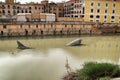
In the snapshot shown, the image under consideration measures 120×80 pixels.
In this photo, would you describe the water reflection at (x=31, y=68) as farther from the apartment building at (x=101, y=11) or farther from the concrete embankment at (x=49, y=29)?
the apartment building at (x=101, y=11)

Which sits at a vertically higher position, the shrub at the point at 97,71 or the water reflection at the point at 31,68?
the shrub at the point at 97,71

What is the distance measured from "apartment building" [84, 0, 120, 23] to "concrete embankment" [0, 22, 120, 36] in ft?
19.3

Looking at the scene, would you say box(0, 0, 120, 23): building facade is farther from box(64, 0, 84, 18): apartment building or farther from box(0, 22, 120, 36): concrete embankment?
box(0, 22, 120, 36): concrete embankment

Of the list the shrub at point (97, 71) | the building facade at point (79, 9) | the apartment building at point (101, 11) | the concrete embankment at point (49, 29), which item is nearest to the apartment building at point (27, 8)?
the building facade at point (79, 9)

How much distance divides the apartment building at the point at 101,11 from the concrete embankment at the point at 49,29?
5895mm

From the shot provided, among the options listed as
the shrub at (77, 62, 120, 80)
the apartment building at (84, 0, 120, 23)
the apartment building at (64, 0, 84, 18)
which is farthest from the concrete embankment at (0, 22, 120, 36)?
the shrub at (77, 62, 120, 80)

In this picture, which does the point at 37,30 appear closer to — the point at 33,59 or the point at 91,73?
the point at 33,59

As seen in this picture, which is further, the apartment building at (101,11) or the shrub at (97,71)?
the apartment building at (101,11)

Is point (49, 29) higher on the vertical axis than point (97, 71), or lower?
higher

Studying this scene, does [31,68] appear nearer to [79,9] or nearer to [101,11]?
[101,11]

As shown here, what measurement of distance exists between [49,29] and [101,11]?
674 inches

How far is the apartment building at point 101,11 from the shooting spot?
62.2 meters

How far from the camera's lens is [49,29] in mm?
53156

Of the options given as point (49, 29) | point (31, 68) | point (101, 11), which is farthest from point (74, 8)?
point (31, 68)
